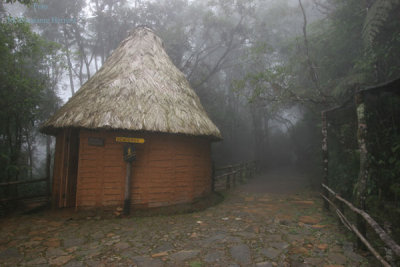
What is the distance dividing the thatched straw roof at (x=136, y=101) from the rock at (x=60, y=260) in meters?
2.76

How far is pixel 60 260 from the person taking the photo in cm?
331

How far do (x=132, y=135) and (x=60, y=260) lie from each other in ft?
10.4

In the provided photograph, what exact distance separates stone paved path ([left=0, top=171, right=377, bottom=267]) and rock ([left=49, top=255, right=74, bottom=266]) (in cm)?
1

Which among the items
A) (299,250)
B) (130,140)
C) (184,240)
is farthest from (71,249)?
(299,250)

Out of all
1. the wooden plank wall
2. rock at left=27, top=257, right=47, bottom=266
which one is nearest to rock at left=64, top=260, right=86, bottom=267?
rock at left=27, top=257, right=47, bottom=266

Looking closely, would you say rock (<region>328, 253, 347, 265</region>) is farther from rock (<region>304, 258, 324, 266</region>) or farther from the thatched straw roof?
the thatched straw roof

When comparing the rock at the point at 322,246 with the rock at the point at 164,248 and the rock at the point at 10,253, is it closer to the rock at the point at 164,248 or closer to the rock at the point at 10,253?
the rock at the point at 164,248

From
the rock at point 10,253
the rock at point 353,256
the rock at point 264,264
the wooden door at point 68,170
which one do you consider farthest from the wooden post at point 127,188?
the rock at point 353,256

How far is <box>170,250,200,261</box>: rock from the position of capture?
332 centimetres

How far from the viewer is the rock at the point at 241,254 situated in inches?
126

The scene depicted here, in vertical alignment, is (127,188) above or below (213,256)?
above

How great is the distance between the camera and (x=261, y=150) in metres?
21.4

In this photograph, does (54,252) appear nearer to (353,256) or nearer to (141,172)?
(141,172)

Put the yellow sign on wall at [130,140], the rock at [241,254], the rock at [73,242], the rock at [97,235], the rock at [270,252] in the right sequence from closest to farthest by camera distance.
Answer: the rock at [241,254]
the rock at [270,252]
the rock at [73,242]
the rock at [97,235]
the yellow sign on wall at [130,140]
